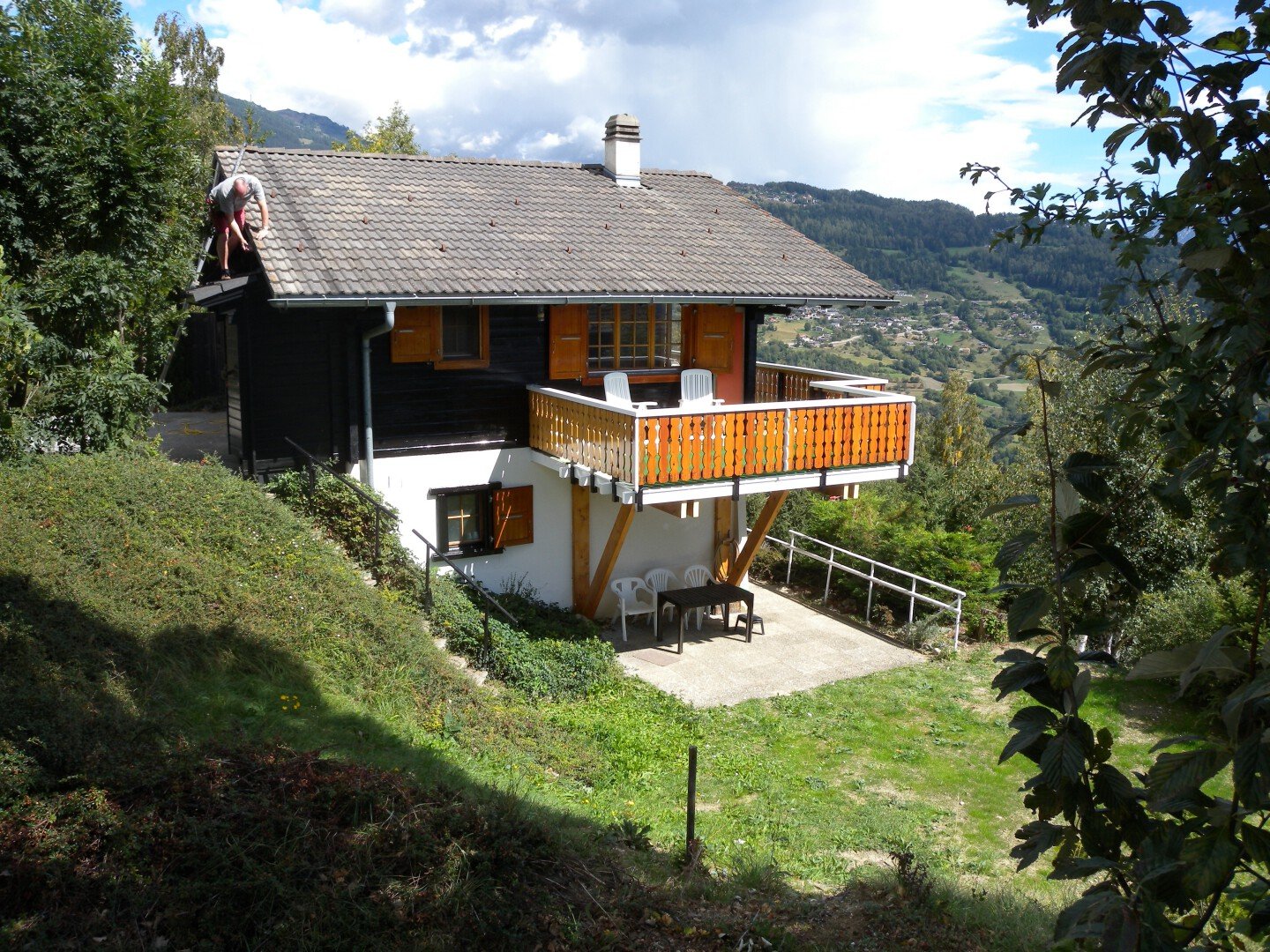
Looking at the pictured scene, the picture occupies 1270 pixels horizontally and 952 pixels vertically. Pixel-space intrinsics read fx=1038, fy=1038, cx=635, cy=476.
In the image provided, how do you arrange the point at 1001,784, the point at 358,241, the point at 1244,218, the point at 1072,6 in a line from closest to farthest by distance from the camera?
the point at 1244,218 → the point at 1072,6 → the point at 1001,784 → the point at 358,241

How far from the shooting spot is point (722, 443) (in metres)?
13.0

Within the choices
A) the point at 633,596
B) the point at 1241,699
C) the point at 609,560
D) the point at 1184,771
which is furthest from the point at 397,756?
the point at 633,596

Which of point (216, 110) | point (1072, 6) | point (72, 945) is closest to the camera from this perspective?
point (1072, 6)

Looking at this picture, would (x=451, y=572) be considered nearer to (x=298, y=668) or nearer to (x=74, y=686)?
(x=298, y=668)

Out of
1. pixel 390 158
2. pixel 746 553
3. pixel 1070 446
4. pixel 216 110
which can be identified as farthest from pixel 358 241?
pixel 216 110

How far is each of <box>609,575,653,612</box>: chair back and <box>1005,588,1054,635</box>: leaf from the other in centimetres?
1244

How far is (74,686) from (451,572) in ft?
22.2

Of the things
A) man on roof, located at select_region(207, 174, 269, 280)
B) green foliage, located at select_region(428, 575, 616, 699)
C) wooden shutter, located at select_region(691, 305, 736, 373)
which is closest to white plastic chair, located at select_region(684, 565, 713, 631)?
green foliage, located at select_region(428, 575, 616, 699)

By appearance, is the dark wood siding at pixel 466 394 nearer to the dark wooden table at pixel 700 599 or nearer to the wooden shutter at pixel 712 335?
the wooden shutter at pixel 712 335

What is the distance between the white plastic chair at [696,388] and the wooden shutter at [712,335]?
12.8 inches

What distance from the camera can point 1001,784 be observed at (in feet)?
35.6

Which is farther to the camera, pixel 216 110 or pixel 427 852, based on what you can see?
pixel 216 110

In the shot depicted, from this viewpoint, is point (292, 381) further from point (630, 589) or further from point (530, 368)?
point (630, 589)

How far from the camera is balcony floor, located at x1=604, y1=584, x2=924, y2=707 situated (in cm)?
1333
